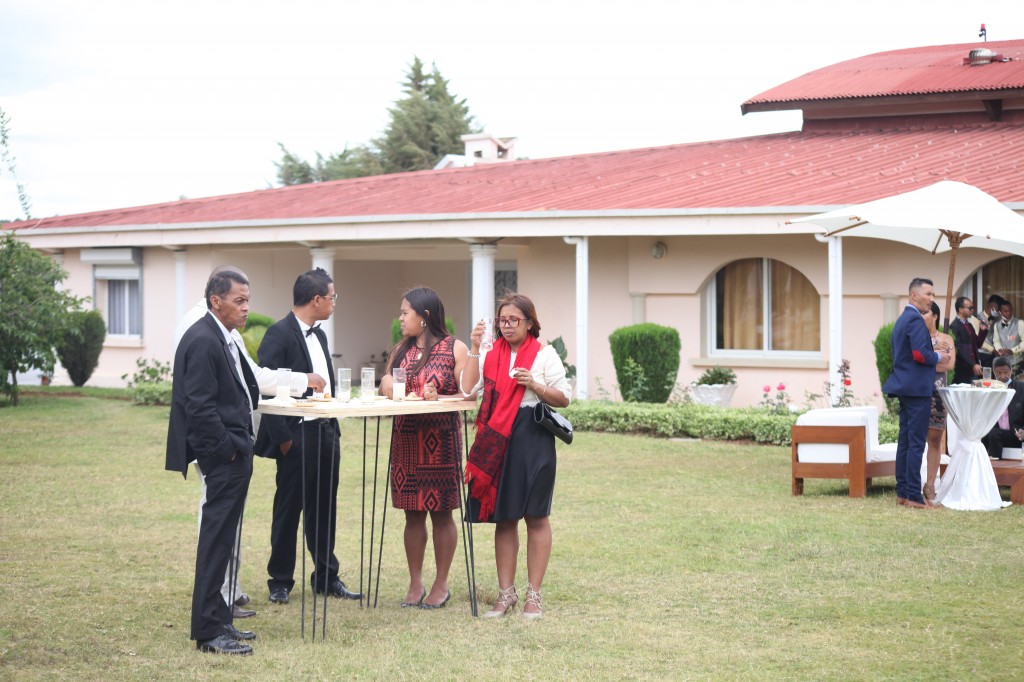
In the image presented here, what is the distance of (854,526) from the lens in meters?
8.55

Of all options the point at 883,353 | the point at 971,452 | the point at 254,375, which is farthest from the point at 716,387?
the point at 254,375

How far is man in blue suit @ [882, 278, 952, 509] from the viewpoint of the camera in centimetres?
910

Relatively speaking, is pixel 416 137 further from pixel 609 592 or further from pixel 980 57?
pixel 609 592

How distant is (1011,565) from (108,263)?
17.3m

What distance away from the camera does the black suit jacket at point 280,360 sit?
6441 millimetres

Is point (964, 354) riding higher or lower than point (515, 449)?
higher

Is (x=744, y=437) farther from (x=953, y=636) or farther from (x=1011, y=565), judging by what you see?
(x=953, y=636)

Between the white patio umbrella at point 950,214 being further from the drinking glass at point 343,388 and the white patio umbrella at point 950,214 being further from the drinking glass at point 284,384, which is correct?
the drinking glass at point 284,384

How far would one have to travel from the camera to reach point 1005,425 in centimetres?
1035

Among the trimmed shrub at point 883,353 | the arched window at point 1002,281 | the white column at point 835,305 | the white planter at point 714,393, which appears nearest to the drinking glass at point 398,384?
the white column at point 835,305

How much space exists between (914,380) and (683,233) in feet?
19.6

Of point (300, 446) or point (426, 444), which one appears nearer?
point (426, 444)

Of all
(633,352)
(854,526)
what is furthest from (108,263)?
(854,526)

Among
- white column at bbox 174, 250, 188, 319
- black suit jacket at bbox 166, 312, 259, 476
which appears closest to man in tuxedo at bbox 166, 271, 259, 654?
black suit jacket at bbox 166, 312, 259, 476
